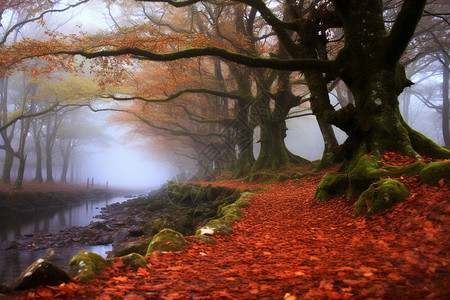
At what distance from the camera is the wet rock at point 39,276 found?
200cm

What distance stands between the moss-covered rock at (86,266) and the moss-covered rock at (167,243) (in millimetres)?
757

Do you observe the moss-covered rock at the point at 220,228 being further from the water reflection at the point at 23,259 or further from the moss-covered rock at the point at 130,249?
the water reflection at the point at 23,259

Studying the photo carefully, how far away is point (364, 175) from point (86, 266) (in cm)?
453

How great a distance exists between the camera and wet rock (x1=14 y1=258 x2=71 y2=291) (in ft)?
6.56

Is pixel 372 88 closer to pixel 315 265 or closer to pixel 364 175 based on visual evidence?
pixel 364 175

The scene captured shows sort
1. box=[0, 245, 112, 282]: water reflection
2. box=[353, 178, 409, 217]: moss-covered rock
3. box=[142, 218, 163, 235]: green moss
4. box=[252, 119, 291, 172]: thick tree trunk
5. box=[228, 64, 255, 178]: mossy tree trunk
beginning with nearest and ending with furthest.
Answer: box=[353, 178, 409, 217]: moss-covered rock, box=[0, 245, 112, 282]: water reflection, box=[142, 218, 163, 235]: green moss, box=[252, 119, 291, 172]: thick tree trunk, box=[228, 64, 255, 178]: mossy tree trunk

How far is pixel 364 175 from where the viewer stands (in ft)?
14.7

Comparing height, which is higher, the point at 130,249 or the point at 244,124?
the point at 244,124

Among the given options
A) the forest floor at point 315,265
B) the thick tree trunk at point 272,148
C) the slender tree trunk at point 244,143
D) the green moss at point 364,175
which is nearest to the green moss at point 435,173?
the forest floor at point 315,265

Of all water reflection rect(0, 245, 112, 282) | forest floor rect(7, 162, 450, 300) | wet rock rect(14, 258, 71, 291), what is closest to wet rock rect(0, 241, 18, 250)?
water reflection rect(0, 245, 112, 282)

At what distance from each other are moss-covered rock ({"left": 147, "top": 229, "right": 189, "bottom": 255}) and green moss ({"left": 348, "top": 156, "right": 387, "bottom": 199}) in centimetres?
331

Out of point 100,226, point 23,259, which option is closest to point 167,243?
point 23,259

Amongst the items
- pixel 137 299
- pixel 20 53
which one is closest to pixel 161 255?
pixel 137 299

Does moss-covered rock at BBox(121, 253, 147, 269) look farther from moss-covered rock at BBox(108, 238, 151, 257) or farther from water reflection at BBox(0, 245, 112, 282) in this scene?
water reflection at BBox(0, 245, 112, 282)
